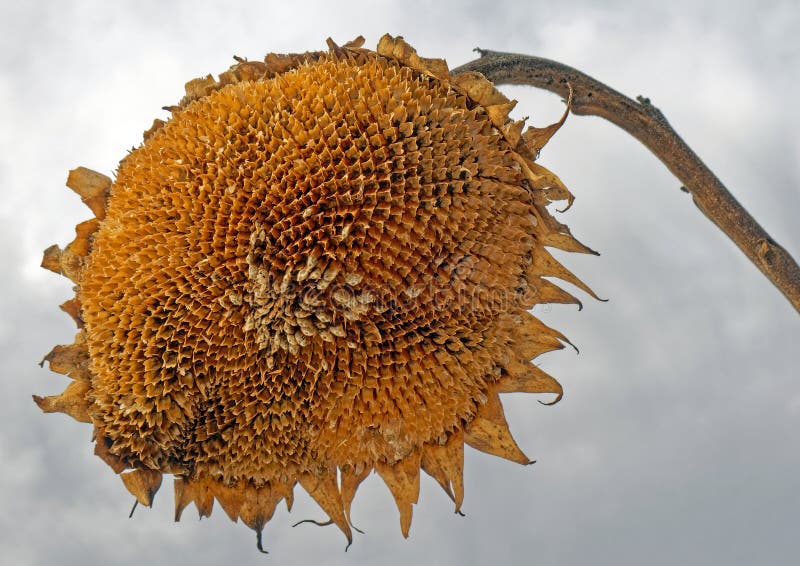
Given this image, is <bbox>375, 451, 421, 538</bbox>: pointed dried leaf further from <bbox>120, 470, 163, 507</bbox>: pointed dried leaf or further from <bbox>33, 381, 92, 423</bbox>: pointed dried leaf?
<bbox>33, 381, 92, 423</bbox>: pointed dried leaf

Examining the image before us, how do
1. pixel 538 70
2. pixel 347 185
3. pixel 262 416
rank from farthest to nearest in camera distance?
1. pixel 538 70
2. pixel 262 416
3. pixel 347 185

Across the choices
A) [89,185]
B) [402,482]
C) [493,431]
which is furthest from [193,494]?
[89,185]

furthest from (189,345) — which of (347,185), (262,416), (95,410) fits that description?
(347,185)

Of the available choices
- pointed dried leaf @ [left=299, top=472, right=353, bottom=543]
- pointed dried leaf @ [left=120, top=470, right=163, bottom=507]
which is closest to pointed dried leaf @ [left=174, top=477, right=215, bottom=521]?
pointed dried leaf @ [left=120, top=470, right=163, bottom=507]

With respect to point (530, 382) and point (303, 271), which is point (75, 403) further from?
point (530, 382)

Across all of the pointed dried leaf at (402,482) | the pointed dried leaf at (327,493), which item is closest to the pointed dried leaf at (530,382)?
the pointed dried leaf at (402,482)

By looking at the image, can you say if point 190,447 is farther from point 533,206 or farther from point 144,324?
point 533,206
